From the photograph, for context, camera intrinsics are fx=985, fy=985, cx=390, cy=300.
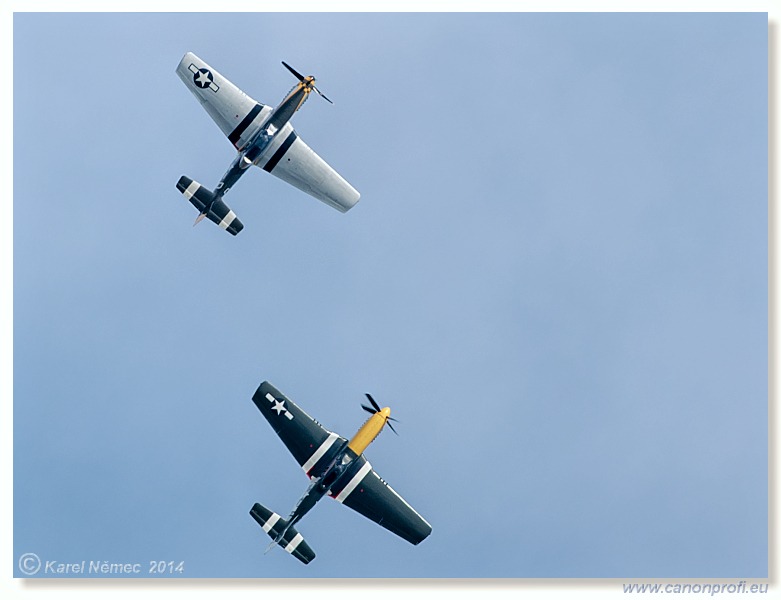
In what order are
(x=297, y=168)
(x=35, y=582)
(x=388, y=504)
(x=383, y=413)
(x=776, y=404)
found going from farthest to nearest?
(x=297, y=168), (x=388, y=504), (x=383, y=413), (x=776, y=404), (x=35, y=582)

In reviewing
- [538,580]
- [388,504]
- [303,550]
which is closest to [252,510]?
[303,550]

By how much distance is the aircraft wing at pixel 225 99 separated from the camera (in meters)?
66.5

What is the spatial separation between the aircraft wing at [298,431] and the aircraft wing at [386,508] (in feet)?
10.1

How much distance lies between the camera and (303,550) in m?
61.2

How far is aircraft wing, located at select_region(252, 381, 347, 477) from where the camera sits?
60531 mm

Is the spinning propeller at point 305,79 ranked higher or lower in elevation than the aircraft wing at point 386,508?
higher

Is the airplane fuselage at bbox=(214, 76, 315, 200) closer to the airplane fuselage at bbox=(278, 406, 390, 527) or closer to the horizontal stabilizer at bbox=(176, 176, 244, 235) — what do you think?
the horizontal stabilizer at bbox=(176, 176, 244, 235)

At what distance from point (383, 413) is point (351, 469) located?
4590mm

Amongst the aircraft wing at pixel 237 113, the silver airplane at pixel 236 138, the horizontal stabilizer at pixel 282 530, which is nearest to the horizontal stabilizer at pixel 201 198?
the silver airplane at pixel 236 138

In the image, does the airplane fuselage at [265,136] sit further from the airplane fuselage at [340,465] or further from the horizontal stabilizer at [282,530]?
the horizontal stabilizer at [282,530]

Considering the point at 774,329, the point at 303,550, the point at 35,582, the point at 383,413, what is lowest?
the point at 35,582

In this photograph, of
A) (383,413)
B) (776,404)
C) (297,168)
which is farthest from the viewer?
(297,168)

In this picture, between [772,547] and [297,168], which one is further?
[297,168]
